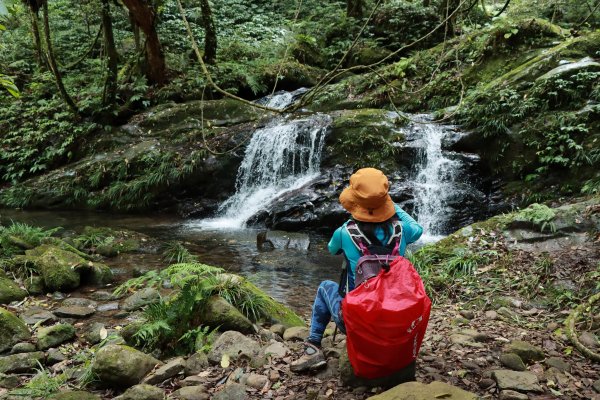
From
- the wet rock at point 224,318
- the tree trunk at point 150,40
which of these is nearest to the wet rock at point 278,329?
the wet rock at point 224,318

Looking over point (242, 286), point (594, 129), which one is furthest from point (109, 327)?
point (594, 129)

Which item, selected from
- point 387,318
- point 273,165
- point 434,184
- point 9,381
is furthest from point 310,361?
point 273,165

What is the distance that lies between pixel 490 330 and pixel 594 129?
6145 mm

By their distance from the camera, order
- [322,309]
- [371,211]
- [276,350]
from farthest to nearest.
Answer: [276,350] → [322,309] → [371,211]

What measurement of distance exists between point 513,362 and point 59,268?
5.40 meters

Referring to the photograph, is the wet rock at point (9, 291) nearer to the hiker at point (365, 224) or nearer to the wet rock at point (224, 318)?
the wet rock at point (224, 318)

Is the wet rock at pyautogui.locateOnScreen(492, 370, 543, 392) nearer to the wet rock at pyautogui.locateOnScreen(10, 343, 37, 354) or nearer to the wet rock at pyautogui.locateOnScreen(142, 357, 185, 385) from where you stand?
the wet rock at pyautogui.locateOnScreen(142, 357, 185, 385)

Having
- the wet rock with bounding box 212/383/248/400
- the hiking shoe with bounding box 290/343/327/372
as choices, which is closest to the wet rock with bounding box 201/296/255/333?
the hiking shoe with bounding box 290/343/327/372

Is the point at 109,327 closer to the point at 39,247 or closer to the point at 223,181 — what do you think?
the point at 39,247

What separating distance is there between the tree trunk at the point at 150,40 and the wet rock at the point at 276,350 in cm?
1095

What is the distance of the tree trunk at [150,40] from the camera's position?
11735 millimetres

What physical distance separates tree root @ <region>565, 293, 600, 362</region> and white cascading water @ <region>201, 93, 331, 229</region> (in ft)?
23.6

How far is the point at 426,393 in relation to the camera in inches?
89.9

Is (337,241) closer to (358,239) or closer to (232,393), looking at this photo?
(358,239)
